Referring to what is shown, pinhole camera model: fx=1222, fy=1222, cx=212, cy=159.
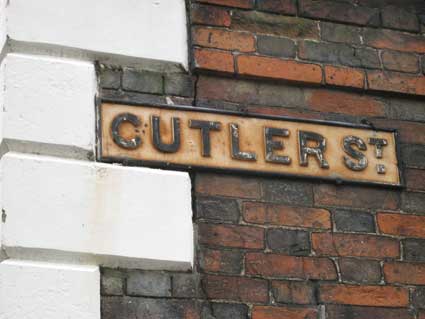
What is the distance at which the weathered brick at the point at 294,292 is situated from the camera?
3998 millimetres

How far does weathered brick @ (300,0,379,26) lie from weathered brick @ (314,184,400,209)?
27.2 inches

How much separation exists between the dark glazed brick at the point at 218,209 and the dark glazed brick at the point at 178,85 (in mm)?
404

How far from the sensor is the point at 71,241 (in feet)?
12.4

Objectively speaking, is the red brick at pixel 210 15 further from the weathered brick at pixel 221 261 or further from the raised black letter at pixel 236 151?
the weathered brick at pixel 221 261

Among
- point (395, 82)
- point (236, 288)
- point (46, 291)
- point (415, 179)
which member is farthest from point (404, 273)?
point (46, 291)

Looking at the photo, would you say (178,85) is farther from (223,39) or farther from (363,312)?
(363,312)

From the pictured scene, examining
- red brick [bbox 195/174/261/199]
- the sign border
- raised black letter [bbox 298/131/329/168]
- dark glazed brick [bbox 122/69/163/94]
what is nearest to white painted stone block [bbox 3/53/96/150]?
the sign border

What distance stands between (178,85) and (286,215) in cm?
59

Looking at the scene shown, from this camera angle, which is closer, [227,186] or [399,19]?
[227,186]

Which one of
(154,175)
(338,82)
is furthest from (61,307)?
(338,82)

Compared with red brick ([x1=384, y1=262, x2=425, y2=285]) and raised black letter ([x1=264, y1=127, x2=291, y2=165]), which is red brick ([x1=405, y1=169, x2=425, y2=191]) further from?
raised black letter ([x1=264, y1=127, x2=291, y2=165])

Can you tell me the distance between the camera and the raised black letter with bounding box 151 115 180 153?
4.07 m

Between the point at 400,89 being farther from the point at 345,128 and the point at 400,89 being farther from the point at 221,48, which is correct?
the point at 221,48

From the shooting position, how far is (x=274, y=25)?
4.46 meters
